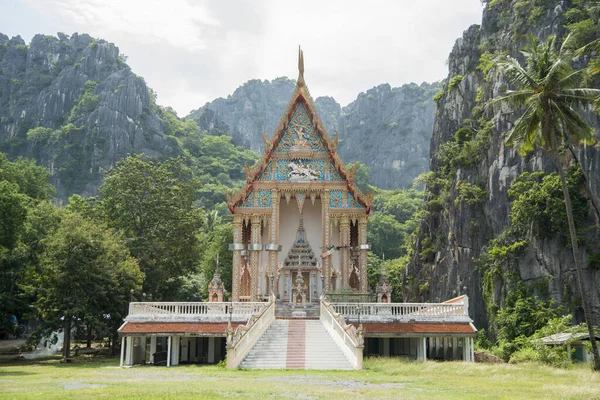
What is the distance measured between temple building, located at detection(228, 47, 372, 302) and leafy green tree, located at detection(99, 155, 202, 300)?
20.9 feet

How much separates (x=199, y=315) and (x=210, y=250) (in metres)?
32.3

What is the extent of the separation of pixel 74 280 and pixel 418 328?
1589cm

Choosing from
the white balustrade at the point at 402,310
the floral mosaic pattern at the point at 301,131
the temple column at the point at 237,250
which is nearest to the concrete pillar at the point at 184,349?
the white balustrade at the point at 402,310

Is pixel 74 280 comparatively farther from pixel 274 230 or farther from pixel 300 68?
pixel 300 68

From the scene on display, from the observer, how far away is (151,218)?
3919cm

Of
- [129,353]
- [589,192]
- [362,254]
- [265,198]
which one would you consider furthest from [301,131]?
[129,353]

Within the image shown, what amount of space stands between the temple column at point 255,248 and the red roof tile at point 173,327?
→ 8857mm

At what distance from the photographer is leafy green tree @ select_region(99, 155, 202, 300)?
3862 cm

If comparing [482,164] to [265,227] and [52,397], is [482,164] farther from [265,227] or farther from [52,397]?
[52,397]

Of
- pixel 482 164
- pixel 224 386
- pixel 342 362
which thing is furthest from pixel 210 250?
pixel 224 386

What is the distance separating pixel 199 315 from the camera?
2569 cm

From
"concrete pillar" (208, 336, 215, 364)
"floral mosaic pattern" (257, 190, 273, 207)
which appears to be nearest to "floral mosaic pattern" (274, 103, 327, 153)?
"floral mosaic pattern" (257, 190, 273, 207)

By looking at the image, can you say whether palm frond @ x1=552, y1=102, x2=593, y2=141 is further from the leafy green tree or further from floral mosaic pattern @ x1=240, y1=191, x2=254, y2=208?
the leafy green tree

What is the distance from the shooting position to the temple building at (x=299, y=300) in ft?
75.3
